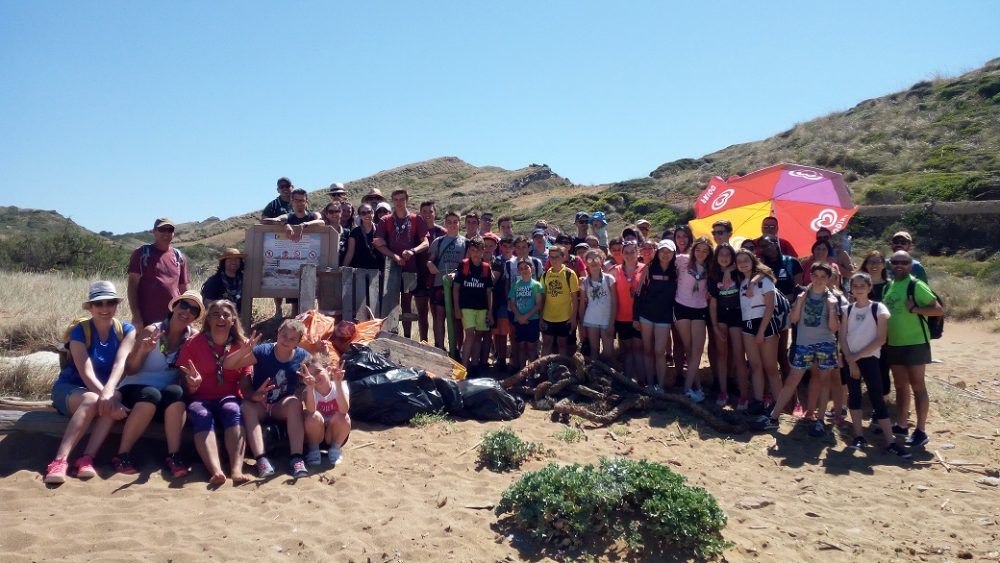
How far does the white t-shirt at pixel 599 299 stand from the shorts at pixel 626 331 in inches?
7.5

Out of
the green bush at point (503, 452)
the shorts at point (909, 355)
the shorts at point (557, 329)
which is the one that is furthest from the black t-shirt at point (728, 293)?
the green bush at point (503, 452)

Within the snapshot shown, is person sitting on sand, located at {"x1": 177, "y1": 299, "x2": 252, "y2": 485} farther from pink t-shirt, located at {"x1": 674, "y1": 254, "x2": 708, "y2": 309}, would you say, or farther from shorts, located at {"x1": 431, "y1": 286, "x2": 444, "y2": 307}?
pink t-shirt, located at {"x1": 674, "y1": 254, "x2": 708, "y2": 309}

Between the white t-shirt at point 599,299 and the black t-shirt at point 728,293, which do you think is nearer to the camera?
the black t-shirt at point 728,293

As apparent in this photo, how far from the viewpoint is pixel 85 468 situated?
4773mm

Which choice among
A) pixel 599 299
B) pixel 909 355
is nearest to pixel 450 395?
pixel 599 299

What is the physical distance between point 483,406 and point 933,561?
380 cm

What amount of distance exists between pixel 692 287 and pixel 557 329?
62.6 inches

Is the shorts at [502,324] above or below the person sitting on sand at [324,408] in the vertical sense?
above

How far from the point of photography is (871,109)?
32.5 m

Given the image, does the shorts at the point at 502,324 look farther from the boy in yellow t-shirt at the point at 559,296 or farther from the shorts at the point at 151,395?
the shorts at the point at 151,395

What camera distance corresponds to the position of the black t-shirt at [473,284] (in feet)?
25.1

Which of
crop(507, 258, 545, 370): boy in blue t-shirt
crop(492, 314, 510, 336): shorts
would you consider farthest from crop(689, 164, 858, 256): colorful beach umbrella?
crop(492, 314, 510, 336): shorts

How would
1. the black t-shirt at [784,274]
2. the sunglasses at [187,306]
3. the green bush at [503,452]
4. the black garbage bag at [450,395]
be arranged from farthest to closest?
the black t-shirt at [784,274], the black garbage bag at [450,395], the green bush at [503,452], the sunglasses at [187,306]

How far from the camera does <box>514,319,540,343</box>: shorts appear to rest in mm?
7723
